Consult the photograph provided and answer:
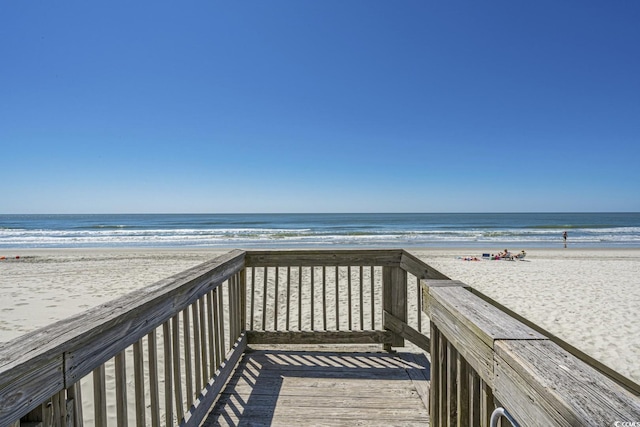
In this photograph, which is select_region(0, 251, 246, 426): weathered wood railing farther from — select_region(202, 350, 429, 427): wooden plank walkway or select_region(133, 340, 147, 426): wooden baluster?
select_region(202, 350, 429, 427): wooden plank walkway

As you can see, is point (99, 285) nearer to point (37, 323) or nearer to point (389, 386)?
point (37, 323)

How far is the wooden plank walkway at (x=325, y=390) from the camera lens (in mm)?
2357

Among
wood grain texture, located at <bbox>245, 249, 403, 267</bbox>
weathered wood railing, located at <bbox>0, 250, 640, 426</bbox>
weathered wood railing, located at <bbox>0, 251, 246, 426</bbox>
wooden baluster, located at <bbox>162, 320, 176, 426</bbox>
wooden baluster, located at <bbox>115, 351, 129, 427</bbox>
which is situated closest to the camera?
weathered wood railing, located at <bbox>0, 250, 640, 426</bbox>

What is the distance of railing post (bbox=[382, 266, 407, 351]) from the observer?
11.1 feet

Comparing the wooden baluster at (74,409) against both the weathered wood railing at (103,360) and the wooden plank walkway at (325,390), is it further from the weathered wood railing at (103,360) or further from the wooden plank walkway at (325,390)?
the wooden plank walkway at (325,390)

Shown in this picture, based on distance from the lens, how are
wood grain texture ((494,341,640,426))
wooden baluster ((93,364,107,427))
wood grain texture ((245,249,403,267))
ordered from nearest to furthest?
1. wood grain texture ((494,341,640,426))
2. wooden baluster ((93,364,107,427))
3. wood grain texture ((245,249,403,267))

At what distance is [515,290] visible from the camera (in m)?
8.09

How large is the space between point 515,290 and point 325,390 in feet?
23.0

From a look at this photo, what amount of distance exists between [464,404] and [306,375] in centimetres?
183

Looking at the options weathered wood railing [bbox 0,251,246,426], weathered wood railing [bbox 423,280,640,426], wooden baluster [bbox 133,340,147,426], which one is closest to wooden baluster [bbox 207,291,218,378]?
weathered wood railing [bbox 0,251,246,426]

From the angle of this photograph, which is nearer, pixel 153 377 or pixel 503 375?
pixel 503 375

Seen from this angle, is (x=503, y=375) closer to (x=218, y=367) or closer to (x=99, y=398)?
(x=99, y=398)

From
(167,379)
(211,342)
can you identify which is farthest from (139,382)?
(211,342)

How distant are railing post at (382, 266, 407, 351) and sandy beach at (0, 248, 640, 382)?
2903 mm
